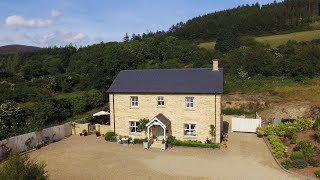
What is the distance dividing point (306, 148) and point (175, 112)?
12403mm

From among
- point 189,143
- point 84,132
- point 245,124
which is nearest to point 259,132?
point 245,124

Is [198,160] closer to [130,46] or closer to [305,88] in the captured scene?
[305,88]

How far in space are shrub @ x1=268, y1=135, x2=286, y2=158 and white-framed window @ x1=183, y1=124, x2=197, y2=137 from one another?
733 centimetres

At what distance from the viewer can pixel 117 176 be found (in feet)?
79.3

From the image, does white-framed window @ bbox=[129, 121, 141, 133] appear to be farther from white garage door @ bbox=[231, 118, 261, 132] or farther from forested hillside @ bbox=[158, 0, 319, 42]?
forested hillside @ bbox=[158, 0, 319, 42]

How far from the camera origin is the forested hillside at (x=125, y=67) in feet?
131

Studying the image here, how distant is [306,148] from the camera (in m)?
26.9

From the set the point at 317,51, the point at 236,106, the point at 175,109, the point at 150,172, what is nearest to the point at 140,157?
the point at 150,172

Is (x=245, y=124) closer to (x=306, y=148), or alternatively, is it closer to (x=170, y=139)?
(x=170, y=139)

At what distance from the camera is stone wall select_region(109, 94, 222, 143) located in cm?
3189

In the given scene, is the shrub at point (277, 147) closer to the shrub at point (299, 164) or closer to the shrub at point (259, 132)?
the shrub at point (299, 164)

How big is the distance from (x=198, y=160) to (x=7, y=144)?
16.9 m

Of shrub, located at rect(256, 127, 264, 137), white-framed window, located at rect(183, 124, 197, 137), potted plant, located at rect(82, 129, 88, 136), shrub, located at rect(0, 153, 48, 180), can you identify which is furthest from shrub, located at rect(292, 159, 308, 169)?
potted plant, located at rect(82, 129, 88, 136)

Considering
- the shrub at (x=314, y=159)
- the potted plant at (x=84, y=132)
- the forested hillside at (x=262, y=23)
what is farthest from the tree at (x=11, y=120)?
the forested hillside at (x=262, y=23)
